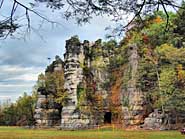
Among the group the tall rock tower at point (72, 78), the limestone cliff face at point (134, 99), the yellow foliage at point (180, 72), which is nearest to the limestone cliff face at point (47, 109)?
the tall rock tower at point (72, 78)

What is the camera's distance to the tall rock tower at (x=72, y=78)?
107ft

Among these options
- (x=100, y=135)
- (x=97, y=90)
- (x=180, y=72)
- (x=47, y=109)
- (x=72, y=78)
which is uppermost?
(x=72, y=78)

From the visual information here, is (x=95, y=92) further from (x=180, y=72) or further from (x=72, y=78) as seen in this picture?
(x=180, y=72)

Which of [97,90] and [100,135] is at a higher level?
[97,90]

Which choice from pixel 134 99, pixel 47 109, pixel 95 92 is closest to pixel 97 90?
pixel 95 92

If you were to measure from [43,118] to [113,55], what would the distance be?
8192 millimetres

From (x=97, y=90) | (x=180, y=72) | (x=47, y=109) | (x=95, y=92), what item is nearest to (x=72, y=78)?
(x=95, y=92)

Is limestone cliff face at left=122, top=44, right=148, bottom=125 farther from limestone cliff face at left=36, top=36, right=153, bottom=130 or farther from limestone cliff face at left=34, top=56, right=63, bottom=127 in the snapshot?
limestone cliff face at left=34, top=56, right=63, bottom=127

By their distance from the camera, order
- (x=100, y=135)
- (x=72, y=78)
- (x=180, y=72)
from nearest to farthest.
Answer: (x=100, y=135) < (x=180, y=72) < (x=72, y=78)

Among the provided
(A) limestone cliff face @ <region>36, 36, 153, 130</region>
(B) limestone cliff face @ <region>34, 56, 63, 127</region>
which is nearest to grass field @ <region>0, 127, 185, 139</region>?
(A) limestone cliff face @ <region>36, 36, 153, 130</region>

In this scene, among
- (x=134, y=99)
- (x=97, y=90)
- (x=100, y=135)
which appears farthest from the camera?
(x=97, y=90)

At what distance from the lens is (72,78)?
112 feet

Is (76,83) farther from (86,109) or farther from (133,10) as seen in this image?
(133,10)

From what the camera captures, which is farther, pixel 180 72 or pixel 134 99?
pixel 134 99
